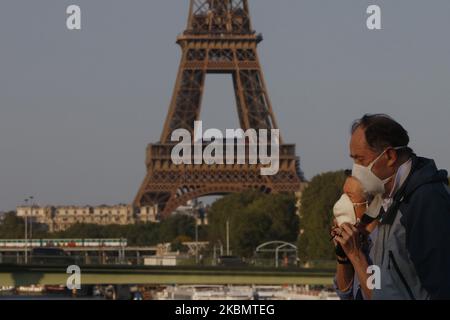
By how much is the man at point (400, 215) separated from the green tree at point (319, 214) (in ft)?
174

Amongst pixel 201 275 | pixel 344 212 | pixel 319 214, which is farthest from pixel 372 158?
pixel 319 214

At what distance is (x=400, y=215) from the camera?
157 inches

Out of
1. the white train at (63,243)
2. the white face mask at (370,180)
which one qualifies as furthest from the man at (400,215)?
the white train at (63,243)

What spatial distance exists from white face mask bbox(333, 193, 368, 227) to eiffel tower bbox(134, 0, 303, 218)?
7307 centimetres

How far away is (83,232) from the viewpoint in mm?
112500

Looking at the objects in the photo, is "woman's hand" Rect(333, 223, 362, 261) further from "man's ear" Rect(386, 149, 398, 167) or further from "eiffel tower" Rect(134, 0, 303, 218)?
"eiffel tower" Rect(134, 0, 303, 218)

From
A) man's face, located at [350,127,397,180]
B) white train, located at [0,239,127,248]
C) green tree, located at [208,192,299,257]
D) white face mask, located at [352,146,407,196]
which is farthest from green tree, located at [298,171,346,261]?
white face mask, located at [352,146,407,196]

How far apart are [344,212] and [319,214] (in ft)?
191

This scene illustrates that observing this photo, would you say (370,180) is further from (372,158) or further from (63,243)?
(63,243)

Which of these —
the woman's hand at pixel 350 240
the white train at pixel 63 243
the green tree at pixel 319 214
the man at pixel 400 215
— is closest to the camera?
→ the man at pixel 400 215

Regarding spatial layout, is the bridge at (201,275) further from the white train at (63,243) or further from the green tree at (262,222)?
the white train at (63,243)

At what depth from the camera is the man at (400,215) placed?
3.82m

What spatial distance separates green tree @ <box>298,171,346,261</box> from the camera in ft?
198
